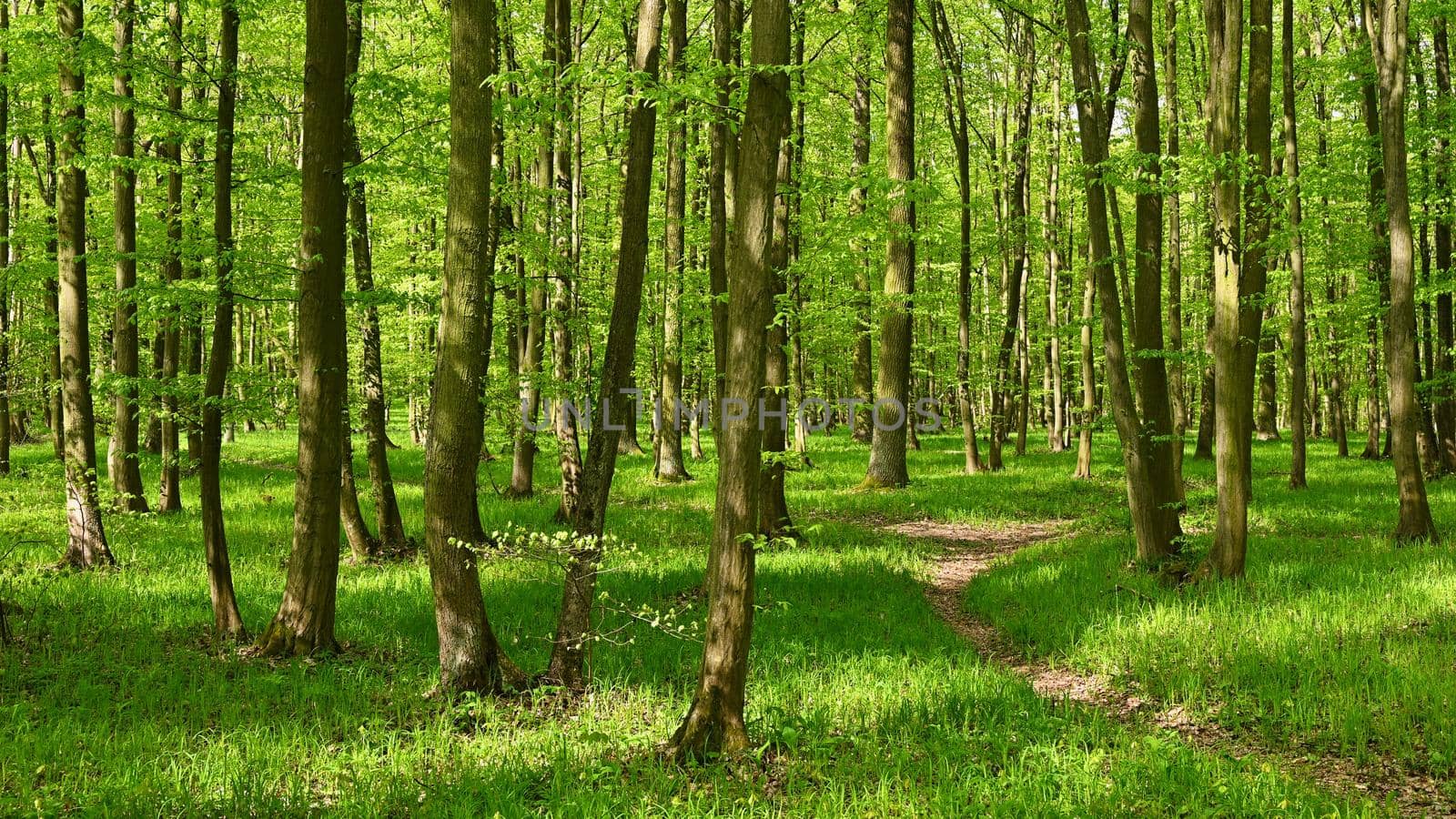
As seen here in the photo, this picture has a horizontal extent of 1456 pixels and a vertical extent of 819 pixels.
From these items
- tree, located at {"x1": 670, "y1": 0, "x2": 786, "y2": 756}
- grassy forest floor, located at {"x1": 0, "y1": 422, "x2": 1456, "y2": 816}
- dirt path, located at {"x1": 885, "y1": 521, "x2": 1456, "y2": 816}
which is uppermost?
tree, located at {"x1": 670, "y1": 0, "x2": 786, "y2": 756}

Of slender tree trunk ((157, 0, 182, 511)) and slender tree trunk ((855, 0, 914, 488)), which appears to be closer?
slender tree trunk ((157, 0, 182, 511))

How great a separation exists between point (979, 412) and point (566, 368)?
4148cm

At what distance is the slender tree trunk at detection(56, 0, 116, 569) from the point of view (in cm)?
934

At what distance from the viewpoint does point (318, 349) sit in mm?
6781

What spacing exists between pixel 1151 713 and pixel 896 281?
9.81 m

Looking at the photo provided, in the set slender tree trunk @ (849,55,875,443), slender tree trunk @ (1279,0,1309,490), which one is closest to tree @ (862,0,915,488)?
slender tree trunk @ (849,55,875,443)

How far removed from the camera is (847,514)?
585 inches

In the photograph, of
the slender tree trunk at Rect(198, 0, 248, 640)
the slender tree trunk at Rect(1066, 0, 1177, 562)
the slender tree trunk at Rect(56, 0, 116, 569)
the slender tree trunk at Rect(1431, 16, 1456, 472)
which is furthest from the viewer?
the slender tree trunk at Rect(1431, 16, 1456, 472)

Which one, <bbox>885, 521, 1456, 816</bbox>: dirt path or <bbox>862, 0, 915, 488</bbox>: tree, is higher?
<bbox>862, 0, 915, 488</bbox>: tree

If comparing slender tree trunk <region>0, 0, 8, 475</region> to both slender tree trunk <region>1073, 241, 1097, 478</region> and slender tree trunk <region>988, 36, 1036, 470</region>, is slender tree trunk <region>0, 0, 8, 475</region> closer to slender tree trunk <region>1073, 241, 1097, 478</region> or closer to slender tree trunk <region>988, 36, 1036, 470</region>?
slender tree trunk <region>1073, 241, 1097, 478</region>

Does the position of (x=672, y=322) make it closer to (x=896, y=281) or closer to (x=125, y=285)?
→ (x=896, y=281)

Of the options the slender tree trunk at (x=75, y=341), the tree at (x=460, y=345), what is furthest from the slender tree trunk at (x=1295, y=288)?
the slender tree trunk at (x=75, y=341)

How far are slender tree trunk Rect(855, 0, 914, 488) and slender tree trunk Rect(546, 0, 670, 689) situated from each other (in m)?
5.55

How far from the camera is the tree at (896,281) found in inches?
571
